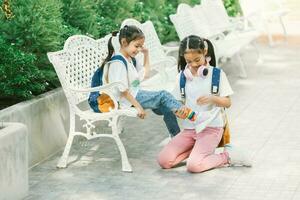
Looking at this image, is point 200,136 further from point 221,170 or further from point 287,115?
point 287,115

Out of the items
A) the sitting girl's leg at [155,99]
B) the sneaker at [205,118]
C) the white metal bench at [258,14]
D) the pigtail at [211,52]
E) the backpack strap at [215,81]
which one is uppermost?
the pigtail at [211,52]

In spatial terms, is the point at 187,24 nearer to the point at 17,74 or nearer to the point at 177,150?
the point at 17,74

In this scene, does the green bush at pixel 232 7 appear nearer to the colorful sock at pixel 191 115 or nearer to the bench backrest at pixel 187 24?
the bench backrest at pixel 187 24

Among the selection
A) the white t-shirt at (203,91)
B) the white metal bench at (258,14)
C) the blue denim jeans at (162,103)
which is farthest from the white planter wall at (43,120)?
the white metal bench at (258,14)

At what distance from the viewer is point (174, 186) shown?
7.40 meters

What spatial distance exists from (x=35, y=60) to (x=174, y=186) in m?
2.24

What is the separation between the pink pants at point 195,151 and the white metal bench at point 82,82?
39cm

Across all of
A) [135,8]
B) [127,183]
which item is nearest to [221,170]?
[127,183]

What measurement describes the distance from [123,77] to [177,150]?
2.80 feet

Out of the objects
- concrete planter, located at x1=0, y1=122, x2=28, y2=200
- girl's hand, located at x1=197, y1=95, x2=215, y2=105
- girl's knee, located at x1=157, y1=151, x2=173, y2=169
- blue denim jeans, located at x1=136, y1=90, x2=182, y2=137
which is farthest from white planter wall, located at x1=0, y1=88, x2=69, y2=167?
girl's hand, located at x1=197, y1=95, x2=215, y2=105

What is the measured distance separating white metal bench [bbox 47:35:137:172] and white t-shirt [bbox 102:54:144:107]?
5.1 inches

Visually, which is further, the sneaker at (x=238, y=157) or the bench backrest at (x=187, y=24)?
the bench backrest at (x=187, y=24)

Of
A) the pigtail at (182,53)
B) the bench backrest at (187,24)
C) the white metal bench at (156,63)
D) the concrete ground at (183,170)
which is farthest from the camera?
the bench backrest at (187,24)

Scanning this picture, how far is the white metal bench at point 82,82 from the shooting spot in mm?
7918
